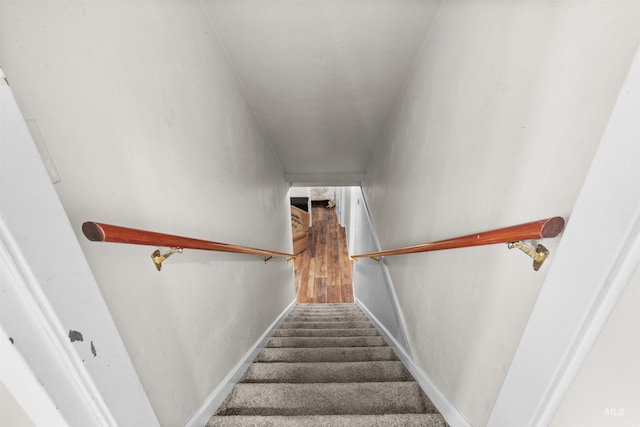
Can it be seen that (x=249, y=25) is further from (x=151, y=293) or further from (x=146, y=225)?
(x=151, y=293)

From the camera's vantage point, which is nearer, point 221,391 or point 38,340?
point 38,340

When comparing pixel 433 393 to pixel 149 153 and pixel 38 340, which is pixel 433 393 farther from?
pixel 149 153

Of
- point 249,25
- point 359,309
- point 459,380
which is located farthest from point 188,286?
point 359,309

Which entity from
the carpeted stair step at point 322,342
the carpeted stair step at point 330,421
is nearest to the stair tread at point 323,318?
the carpeted stair step at point 322,342

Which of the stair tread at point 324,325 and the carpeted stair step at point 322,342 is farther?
the stair tread at point 324,325

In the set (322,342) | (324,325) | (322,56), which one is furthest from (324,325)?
(322,56)

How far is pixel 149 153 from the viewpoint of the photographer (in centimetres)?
94

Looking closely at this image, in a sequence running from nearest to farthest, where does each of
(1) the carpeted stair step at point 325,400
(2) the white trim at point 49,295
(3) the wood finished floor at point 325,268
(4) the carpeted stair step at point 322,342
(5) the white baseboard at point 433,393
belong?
A: 1. (2) the white trim at point 49,295
2. (5) the white baseboard at point 433,393
3. (1) the carpeted stair step at point 325,400
4. (4) the carpeted stair step at point 322,342
5. (3) the wood finished floor at point 325,268

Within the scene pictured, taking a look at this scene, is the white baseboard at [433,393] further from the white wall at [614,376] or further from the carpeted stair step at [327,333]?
the carpeted stair step at [327,333]

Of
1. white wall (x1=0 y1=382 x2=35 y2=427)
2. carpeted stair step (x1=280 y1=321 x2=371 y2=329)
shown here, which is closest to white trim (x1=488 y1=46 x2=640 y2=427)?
white wall (x1=0 y1=382 x2=35 y2=427)

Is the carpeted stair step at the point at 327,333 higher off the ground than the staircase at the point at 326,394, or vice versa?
the staircase at the point at 326,394

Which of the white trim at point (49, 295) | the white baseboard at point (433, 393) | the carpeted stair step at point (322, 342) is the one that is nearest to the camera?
the white trim at point (49, 295)

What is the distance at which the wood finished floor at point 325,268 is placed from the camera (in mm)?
5715

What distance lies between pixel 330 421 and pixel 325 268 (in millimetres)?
5318
